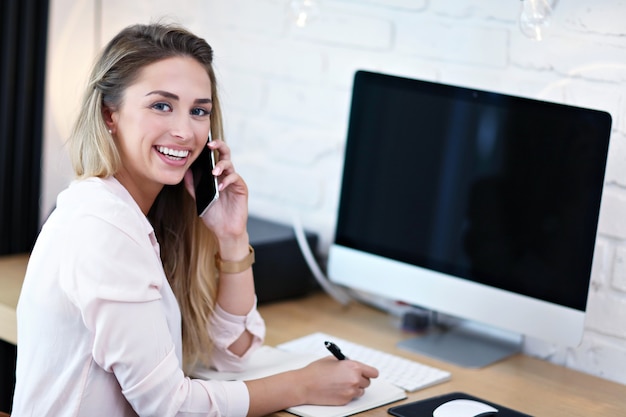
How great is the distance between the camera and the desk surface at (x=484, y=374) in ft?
5.10

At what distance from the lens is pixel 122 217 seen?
1.37m

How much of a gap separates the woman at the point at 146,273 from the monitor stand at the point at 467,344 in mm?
300

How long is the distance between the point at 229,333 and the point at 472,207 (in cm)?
49

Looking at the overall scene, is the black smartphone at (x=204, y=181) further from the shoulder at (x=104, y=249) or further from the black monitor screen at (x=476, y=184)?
the black monitor screen at (x=476, y=184)

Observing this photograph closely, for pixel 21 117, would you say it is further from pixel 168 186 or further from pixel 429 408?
pixel 429 408

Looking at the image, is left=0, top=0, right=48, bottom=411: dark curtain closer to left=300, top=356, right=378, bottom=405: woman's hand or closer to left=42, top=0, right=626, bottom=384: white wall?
left=42, top=0, right=626, bottom=384: white wall

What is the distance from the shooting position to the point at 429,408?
1464mm

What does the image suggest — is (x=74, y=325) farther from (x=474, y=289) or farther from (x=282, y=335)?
(x=474, y=289)

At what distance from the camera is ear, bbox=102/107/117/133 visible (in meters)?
1.48

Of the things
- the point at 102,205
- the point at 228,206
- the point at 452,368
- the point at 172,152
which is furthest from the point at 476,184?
the point at 102,205

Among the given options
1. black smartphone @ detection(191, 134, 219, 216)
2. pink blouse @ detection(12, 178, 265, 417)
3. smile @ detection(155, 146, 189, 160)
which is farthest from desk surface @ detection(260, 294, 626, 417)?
smile @ detection(155, 146, 189, 160)

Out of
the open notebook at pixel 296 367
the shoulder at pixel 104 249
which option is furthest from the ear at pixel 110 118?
the open notebook at pixel 296 367

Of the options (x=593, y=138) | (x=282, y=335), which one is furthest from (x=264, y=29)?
(x=593, y=138)

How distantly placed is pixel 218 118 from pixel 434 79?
1.74 feet
